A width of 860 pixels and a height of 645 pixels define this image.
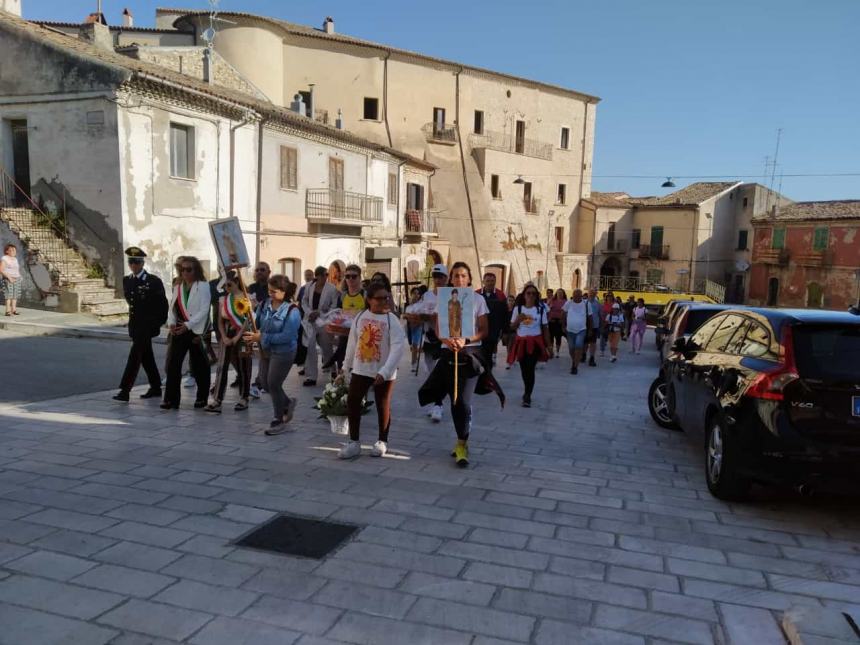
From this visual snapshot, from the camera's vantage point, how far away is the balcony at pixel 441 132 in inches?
1485

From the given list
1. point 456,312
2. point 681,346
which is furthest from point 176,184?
Answer: point 681,346

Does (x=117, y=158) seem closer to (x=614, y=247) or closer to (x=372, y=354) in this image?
(x=372, y=354)

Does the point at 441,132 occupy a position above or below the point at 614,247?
above

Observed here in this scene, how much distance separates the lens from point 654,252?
48.9m

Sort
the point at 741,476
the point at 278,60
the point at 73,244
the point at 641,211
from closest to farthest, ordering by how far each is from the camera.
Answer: the point at 741,476 → the point at 73,244 → the point at 278,60 → the point at 641,211

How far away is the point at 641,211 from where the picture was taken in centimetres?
4966

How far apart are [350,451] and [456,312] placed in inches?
63.1

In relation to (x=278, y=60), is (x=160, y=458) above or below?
below

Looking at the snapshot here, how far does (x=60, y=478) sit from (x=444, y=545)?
10.3ft

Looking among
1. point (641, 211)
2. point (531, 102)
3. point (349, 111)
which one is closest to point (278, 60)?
point (349, 111)

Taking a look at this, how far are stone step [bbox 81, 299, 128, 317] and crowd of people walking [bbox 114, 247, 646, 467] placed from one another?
7989 millimetres

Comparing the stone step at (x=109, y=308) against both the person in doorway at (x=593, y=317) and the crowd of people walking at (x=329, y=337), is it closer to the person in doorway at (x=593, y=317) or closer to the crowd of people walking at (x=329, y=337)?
the crowd of people walking at (x=329, y=337)

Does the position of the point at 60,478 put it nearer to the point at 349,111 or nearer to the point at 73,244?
the point at 73,244

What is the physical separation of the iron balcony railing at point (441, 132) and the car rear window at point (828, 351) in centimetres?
3462
